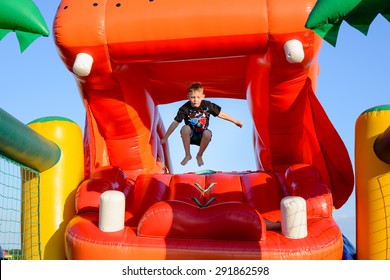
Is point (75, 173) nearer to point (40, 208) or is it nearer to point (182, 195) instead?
point (40, 208)

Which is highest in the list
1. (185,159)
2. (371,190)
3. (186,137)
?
(186,137)

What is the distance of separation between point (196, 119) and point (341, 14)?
225 centimetres

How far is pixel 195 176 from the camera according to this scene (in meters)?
3.67

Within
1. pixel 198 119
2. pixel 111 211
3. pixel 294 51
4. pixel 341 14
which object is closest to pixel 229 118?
pixel 198 119

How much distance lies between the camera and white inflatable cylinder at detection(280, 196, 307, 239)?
2.71 metres

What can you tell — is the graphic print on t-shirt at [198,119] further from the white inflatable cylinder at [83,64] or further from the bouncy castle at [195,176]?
the white inflatable cylinder at [83,64]

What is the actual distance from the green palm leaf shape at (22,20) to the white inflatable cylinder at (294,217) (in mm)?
1682

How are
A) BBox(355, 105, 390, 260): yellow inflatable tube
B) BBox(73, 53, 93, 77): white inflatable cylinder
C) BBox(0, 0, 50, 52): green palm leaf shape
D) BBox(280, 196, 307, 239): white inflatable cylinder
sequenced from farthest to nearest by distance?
1. BBox(73, 53, 93, 77): white inflatable cylinder
2. BBox(355, 105, 390, 260): yellow inflatable tube
3. BBox(280, 196, 307, 239): white inflatable cylinder
4. BBox(0, 0, 50, 52): green palm leaf shape

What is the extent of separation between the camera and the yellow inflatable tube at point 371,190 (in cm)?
295

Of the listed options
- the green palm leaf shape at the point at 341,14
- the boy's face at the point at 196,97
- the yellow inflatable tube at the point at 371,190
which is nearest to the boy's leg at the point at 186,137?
the boy's face at the point at 196,97

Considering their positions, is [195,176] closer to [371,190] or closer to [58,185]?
[58,185]

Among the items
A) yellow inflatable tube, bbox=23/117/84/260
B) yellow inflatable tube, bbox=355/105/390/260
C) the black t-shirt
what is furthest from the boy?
yellow inflatable tube, bbox=355/105/390/260

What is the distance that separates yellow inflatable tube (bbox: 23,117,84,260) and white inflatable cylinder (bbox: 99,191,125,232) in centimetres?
65

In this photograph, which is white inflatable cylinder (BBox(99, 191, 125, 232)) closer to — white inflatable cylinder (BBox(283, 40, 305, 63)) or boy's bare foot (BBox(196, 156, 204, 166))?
boy's bare foot (BBox(196, 156, 204, 166))
